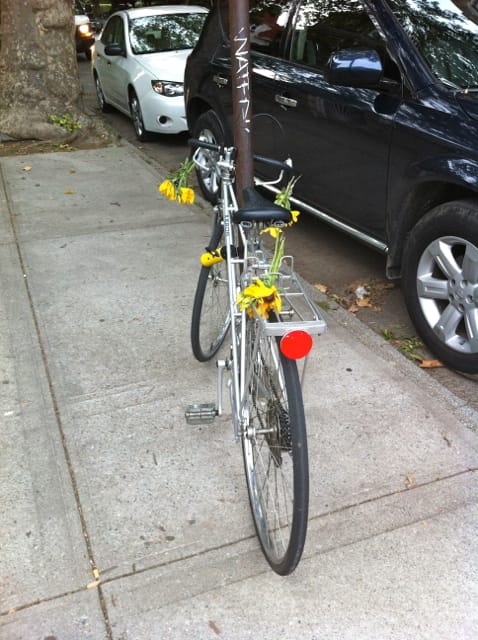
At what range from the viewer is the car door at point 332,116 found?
3.88 m

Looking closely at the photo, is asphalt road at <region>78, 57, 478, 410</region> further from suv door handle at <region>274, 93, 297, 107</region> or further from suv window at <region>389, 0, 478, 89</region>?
suv window at <region>389, 0, 478, 89</region>

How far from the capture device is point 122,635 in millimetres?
2072

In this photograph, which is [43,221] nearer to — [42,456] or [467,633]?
[42,456]

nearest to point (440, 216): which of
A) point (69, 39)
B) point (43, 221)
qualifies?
point (43, 221)

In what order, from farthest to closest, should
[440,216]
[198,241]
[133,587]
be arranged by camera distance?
[198,241], [440,216], [133,587]

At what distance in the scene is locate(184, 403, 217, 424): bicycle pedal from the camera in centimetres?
287

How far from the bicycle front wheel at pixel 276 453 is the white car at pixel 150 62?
619 cm

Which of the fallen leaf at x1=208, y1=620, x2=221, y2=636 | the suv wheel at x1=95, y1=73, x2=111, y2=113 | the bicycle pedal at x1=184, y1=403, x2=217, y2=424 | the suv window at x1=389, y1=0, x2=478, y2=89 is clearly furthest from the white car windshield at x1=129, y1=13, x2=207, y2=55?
the fallen leaf at x1=208, y1=620, x2=221, y2=636

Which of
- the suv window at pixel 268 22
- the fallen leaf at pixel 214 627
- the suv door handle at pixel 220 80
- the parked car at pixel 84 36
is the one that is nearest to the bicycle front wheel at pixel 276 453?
the fallen leaf at pixel 214 627

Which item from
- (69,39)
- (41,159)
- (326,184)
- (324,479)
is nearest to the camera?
(324,479)

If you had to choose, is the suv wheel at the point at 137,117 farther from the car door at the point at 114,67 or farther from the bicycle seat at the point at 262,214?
the bicycle seat at the point at 262,214

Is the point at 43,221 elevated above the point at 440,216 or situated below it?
below

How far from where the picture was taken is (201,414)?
2.87 meters

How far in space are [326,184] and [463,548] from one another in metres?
2.70
